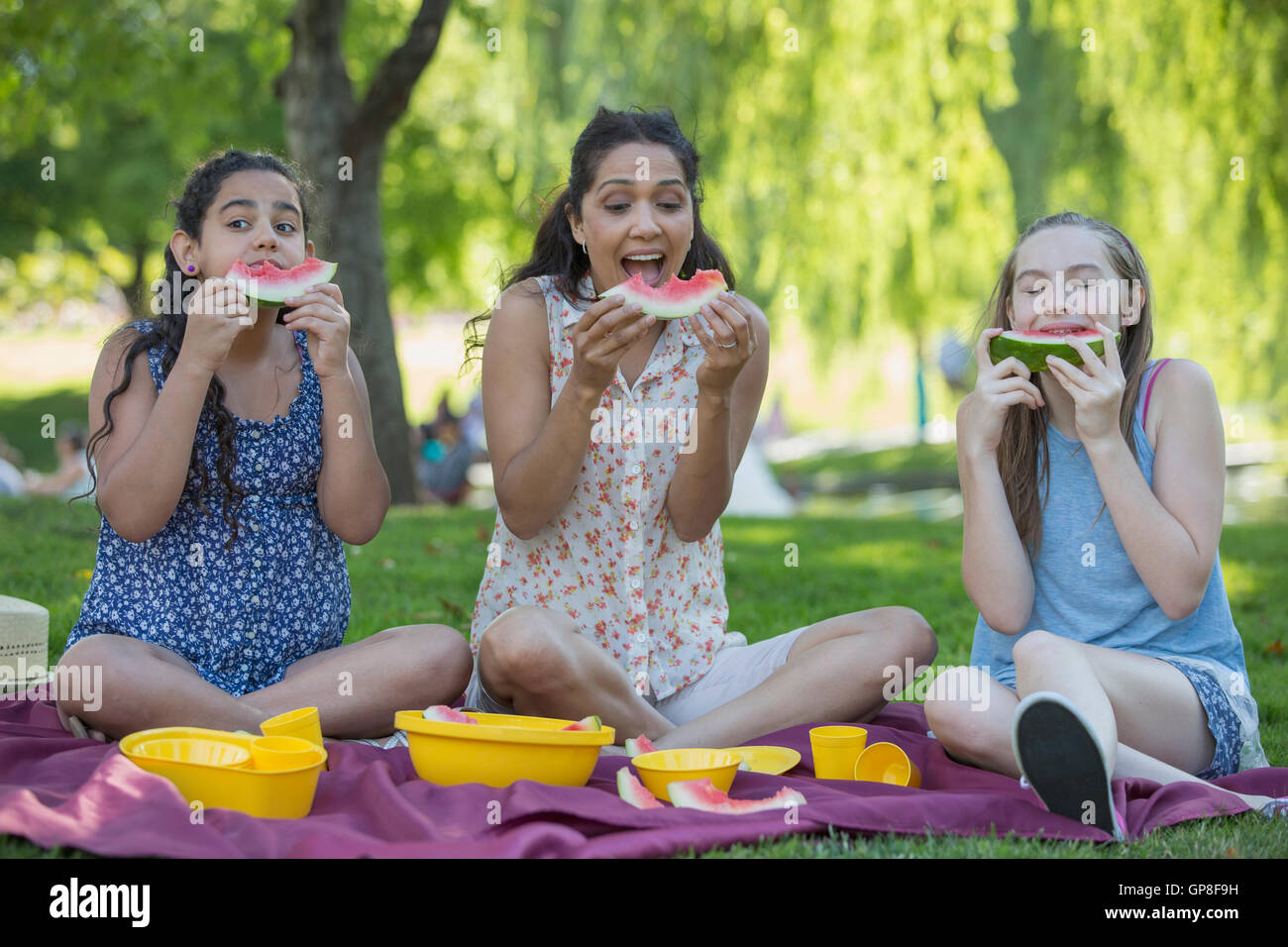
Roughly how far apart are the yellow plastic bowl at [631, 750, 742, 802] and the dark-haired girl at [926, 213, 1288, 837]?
0.58 meters

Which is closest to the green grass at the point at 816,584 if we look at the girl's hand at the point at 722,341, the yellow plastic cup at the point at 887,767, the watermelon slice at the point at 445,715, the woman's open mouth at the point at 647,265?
the yellow plastic cup at the point at 887,767

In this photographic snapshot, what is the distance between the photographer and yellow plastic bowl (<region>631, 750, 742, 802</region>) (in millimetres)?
2895

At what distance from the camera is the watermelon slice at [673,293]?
338 centimetres

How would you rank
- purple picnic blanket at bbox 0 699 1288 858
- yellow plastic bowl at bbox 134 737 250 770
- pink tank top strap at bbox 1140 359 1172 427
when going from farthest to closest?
pink tank top strap at bbox 1140 359 1172 427 → yellow plastic bowl at bbox 134 737 250 770 → purple picnic blanket at bbox 0 699 1288 858

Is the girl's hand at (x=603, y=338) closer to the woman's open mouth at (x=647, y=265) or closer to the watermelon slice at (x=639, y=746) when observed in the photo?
the woman's open mouth at (x=647, y=265)

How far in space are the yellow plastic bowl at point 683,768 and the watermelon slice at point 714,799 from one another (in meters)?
0.02

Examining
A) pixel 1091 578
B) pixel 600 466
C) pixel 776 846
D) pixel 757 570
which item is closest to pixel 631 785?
pixel 776 846

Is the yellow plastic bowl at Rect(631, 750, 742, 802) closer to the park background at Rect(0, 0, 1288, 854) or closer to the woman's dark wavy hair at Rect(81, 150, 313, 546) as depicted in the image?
the woman's dark wavy hair at Rect(81, 150, 313, 546)

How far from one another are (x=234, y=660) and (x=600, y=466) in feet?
3.74

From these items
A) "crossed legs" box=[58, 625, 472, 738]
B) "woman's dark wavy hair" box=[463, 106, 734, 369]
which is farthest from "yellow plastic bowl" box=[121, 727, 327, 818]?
"woman's dark wavy hair" box=[463, 106, 734, 369]

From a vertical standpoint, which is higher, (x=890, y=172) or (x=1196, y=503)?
(x=890, y=172)
